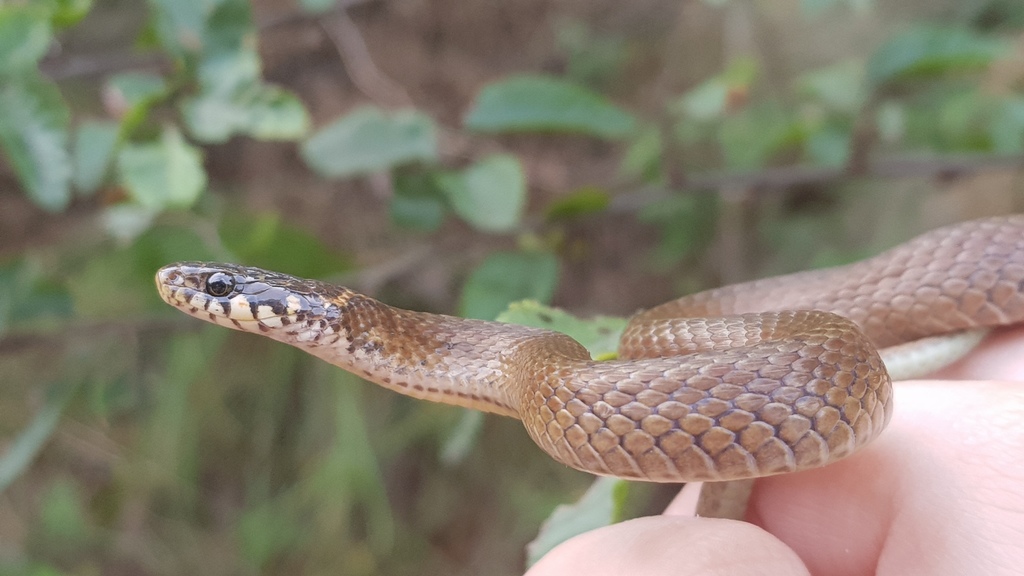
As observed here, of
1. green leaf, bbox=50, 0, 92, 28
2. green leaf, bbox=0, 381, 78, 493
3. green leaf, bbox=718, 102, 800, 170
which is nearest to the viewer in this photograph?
green leaf, bbox=50, 0, 92, 28

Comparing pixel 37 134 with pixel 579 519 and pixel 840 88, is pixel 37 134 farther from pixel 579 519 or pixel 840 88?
pixel 840 88

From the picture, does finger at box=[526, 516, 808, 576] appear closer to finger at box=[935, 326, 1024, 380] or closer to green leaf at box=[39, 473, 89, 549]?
finger at box=[935, 326, 1024, 380]

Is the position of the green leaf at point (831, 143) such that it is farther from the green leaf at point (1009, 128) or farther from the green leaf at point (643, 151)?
the green leaf at point (643, 151)

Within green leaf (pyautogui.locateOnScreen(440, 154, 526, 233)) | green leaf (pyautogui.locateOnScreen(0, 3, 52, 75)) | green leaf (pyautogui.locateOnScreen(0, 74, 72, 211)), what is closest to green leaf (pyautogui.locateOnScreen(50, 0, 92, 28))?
green leaf (pyautogui.locateOnScreen(0, 3, 52, 75))

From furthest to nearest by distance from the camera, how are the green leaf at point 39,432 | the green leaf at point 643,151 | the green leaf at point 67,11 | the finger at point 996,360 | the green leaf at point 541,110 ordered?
the green leaf at point 643,151, the green leaf at point 39,432, the green leaf at point 541,110, the green leaf at point 67,11, the finger at point 996,360

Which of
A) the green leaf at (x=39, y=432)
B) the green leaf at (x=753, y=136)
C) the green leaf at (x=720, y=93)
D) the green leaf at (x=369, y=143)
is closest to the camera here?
the green leaf at (x=369, y=143)

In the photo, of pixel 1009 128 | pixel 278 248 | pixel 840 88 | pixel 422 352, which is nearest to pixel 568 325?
pixel 422 352

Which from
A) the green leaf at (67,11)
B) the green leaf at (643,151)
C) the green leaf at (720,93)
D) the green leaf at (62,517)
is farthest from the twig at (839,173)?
the green leaf at (62,517)
